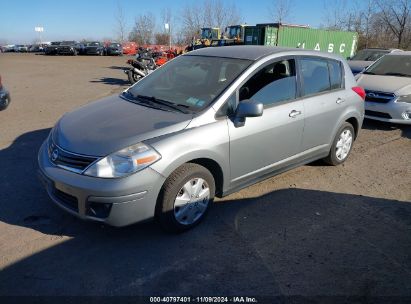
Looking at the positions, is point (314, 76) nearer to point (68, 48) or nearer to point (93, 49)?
point (68, 48)

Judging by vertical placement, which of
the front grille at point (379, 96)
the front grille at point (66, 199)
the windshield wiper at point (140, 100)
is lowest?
the front grille at point (66, 199)

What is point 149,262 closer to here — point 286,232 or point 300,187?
point 286,232

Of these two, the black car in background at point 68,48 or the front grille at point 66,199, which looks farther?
the black car in background at point 68,48

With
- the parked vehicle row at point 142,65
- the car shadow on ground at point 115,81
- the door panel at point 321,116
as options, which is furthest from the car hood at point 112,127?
the car shadow on ground at point 115,81

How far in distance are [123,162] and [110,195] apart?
0.30m

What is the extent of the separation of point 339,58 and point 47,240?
4433mm

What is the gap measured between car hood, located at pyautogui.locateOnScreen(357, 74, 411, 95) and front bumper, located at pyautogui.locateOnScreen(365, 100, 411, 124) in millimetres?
297

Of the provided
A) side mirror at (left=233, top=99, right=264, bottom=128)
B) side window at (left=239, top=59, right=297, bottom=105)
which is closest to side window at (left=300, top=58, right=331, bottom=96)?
side window at (left=239, top=59, right=297, bottom=105)

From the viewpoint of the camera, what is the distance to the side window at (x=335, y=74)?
4871mm

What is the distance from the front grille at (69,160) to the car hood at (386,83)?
665 centimetres

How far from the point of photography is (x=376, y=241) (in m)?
→ 3.50

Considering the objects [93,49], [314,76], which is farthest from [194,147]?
[93,49]

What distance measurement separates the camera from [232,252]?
3232 millimetres

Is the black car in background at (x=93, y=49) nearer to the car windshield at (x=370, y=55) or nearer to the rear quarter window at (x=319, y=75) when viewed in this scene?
the car windshield at (x=370, y=55)
